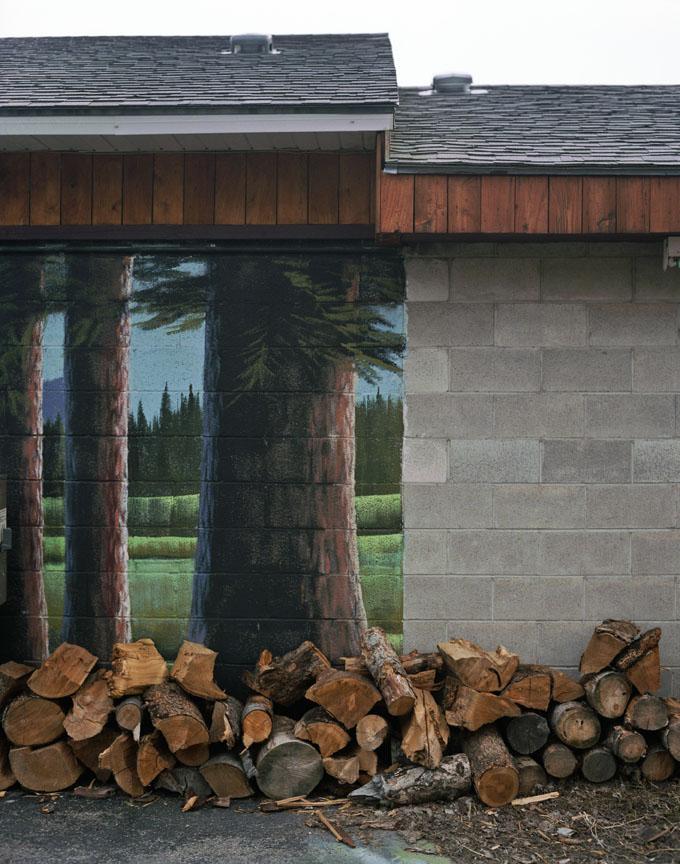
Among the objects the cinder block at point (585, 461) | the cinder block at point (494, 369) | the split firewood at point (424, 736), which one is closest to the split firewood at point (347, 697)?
the split firewood at point (424, 736)

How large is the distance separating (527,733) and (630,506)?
142 centimetres

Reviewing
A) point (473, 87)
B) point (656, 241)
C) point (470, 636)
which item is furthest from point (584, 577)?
point (473, 87)

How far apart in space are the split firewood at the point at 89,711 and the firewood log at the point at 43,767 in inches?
6.4

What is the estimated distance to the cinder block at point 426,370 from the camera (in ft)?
16.1

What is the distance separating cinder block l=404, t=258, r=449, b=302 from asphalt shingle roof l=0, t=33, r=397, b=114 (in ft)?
3.10

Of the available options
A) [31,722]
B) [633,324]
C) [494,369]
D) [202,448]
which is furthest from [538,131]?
[31,722]

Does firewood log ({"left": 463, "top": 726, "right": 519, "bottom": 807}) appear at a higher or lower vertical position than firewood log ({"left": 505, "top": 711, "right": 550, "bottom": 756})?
lower

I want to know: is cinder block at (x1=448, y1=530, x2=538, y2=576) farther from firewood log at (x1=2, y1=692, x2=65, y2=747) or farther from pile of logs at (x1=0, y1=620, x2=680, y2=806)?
firewood log at (x1=2, y1=692, x2=65, y2=747)

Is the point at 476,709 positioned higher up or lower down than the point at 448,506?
lower down

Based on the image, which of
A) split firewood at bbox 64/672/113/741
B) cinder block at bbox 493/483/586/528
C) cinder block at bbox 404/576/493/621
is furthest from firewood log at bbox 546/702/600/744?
split firewood at bbox 64/672/113/741

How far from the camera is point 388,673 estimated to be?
14.3 feet

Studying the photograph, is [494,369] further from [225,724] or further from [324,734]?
[225,724]

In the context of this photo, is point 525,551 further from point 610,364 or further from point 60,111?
point 60,111

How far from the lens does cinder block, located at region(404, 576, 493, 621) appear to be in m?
4.89
